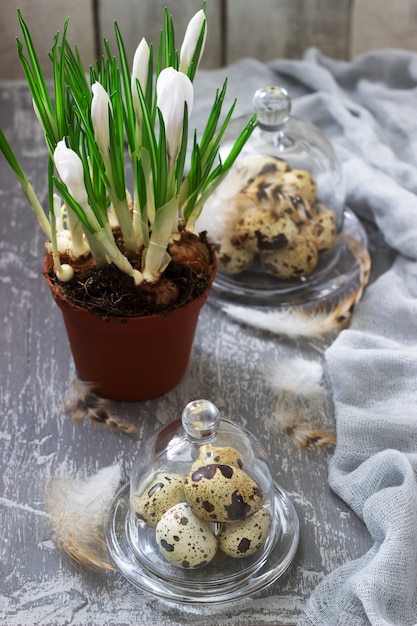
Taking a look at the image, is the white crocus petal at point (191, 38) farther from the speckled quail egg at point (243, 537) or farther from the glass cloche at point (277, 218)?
the speckled quail egg at point (243, 537)

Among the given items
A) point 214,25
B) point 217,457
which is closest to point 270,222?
point 217,457

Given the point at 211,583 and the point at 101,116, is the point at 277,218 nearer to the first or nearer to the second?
the point at 101,116

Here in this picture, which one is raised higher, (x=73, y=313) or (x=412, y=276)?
(x=73, y=313)

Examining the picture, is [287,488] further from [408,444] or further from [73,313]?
[73,313]

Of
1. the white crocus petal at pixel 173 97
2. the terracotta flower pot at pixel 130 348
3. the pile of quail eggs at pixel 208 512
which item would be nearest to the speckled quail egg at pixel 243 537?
the pile of quail eggs at pixel 208 512

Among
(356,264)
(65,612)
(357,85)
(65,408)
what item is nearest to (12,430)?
(65,408)

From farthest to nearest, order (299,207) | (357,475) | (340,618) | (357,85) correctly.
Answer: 1. (357,85)
2. (299,207)
3. (357,475)
4. (340,618)
